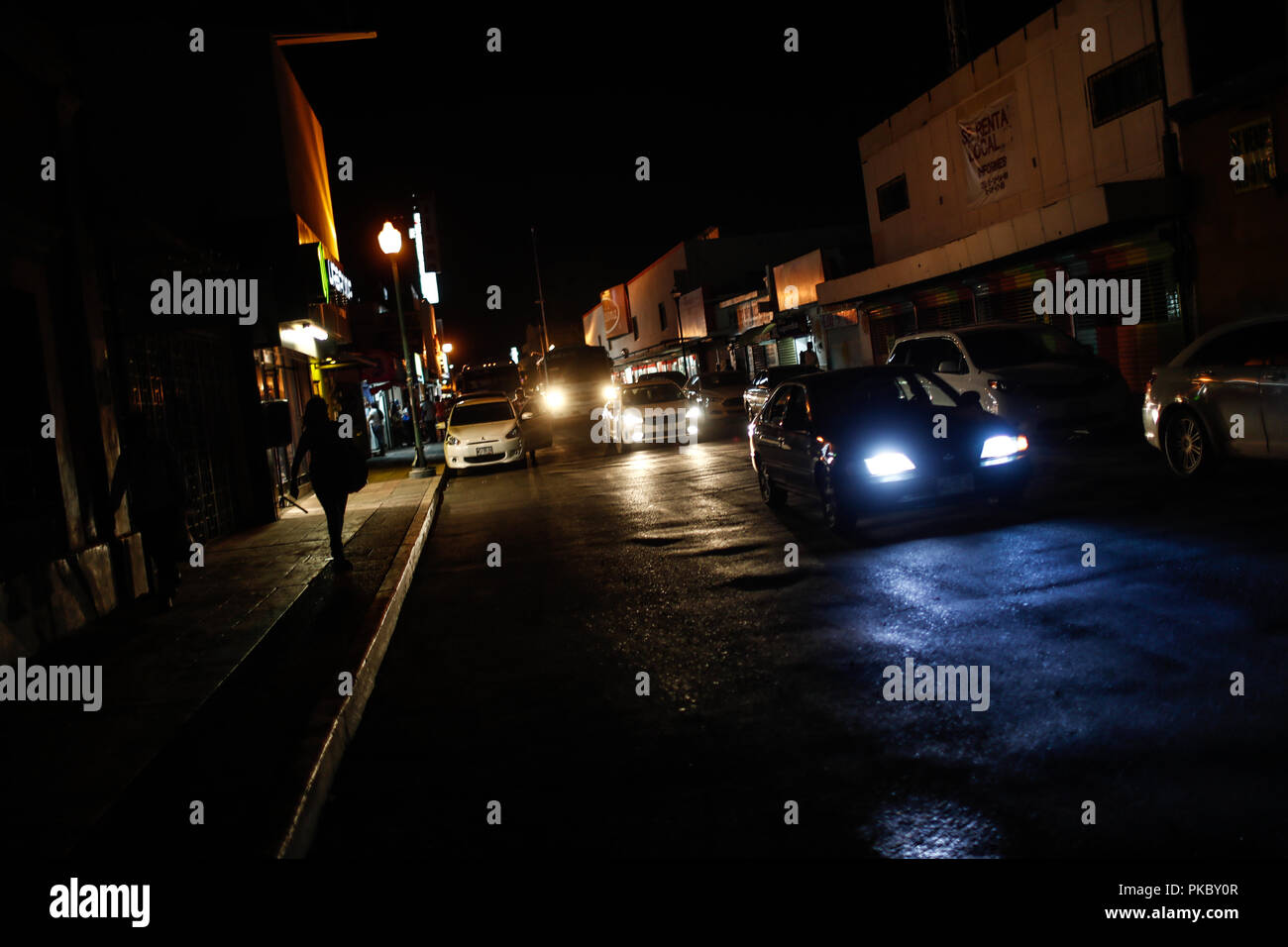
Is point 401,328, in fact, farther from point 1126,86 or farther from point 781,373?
point 1126,86

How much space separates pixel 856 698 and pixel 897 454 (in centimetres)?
464

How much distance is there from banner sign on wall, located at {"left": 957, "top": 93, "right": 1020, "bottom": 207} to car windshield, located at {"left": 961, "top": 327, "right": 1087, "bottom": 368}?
416 inches

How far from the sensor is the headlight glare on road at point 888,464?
31.0 ft

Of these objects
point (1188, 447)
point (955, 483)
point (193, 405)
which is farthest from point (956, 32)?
point (193, 405)

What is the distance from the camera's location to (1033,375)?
46.9 ft

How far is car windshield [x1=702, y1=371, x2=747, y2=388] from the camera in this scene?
30.6 meters

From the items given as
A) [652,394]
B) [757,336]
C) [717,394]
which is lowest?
[717,394]

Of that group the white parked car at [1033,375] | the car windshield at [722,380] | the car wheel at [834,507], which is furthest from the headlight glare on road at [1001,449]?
the car windshield at [722,380]

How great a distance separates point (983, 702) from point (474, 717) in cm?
267

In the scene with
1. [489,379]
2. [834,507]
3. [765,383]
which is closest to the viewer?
[834,507]

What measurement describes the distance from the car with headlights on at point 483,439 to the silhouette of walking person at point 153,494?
1362 cm

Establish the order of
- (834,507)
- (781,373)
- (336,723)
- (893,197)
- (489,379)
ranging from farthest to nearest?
(489,379), (893,197), (781,373), (834,507), (336,723)
